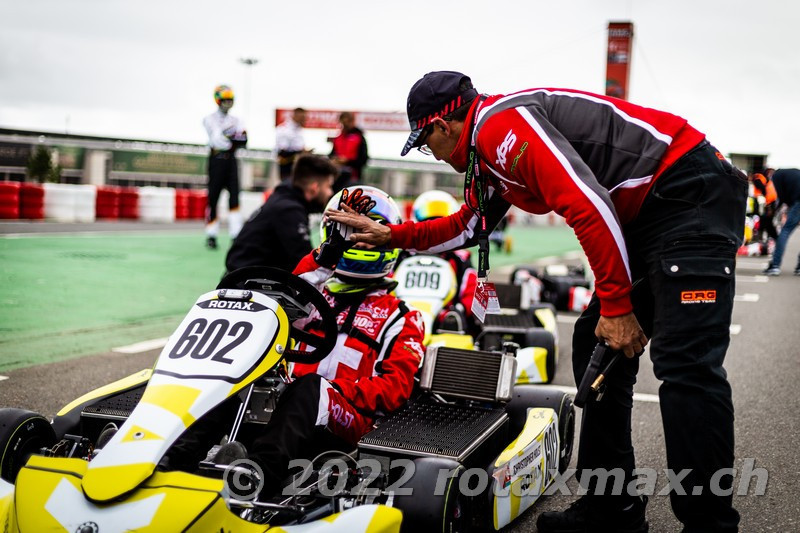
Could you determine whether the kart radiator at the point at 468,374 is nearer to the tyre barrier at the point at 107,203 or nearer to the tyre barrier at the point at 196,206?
the tyre barrier at the point at 107,203

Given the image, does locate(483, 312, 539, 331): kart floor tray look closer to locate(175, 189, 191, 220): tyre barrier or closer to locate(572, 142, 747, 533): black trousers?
locate(572, 142, 747, 533): black trousers

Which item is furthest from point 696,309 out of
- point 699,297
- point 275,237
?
point 275,237

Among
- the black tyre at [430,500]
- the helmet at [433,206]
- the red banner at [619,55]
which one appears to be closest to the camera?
the black tyre at [430,500]

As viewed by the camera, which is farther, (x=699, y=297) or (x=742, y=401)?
(x=742, y=401)

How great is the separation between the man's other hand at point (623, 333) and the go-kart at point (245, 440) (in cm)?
65

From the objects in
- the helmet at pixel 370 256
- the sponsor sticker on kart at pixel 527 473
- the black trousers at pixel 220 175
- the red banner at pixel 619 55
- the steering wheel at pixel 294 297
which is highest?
the red banner at pixel 619 55

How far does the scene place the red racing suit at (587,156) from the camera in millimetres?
2309

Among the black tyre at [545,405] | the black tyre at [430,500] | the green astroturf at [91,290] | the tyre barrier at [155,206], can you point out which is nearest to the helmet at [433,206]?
the green astroturf at [91,290]

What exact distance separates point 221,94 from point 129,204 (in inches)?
276

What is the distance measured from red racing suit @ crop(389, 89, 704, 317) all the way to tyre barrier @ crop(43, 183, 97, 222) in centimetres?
1386

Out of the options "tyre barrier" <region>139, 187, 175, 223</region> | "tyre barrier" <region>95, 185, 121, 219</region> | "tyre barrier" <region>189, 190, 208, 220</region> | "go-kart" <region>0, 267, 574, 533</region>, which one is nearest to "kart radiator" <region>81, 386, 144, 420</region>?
"go-kart" <region>0, 267, 574, 533</region>

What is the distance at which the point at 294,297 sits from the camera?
3.02m

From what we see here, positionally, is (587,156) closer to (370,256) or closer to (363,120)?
(370,256)

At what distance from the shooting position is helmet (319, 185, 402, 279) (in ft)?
11.2
